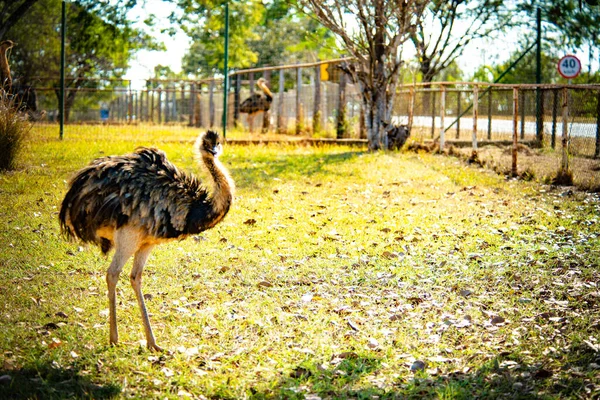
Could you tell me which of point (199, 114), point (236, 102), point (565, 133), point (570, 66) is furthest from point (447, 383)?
point (199, 114)

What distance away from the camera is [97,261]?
8164 mm

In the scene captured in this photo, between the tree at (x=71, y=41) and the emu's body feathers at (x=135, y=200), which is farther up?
the tree at (x=71, y=41)

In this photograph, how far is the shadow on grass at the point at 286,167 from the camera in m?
13.7

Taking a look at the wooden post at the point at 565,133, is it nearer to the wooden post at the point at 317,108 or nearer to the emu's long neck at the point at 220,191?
the emu's long neck at the point at 220,191

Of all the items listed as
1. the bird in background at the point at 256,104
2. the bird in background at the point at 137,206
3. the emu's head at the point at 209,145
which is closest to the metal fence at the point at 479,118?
the bird in background at the point at 256,104

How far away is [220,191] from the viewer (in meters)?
6.08

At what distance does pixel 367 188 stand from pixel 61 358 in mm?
8313

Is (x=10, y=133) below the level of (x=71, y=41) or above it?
below

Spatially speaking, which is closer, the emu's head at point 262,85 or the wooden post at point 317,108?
the wooden post at point 317,108

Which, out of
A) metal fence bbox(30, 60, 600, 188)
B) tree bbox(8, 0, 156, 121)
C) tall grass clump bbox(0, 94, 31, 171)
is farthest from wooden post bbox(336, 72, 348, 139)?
tall grass clump bbox(0, 94, 31, 171)

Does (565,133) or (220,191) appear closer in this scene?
(220,191)

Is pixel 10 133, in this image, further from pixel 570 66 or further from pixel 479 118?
pixel 570 66

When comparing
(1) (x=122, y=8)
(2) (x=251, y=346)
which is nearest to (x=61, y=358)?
(2) (x=251, y=346)

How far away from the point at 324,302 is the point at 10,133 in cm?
783
